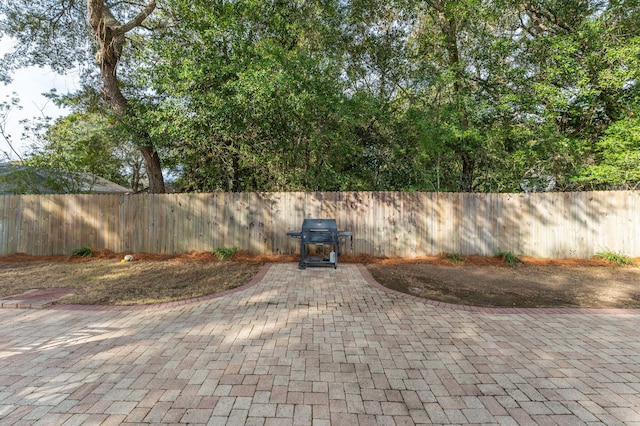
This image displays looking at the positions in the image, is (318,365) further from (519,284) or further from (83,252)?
(83,252)

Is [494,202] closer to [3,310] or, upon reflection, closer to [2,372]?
[2,372]

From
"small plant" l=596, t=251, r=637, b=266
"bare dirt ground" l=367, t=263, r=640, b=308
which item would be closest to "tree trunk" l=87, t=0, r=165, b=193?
"bare dirt ground" l=367, t=263, r=640, b=308

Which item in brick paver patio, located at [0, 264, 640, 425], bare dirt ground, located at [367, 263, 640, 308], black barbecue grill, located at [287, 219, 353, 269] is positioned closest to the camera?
brick paver patio, located at [0, 264, 640, 425]

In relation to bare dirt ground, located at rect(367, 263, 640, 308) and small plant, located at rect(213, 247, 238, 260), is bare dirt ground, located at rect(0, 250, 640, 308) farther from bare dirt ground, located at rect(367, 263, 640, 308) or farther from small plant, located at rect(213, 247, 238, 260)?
small plant, located at rect(213, 247, 238, 260)

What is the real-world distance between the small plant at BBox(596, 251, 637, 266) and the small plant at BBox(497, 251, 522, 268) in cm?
203

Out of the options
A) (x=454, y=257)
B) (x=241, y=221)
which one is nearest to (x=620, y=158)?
(x=454, y=257)

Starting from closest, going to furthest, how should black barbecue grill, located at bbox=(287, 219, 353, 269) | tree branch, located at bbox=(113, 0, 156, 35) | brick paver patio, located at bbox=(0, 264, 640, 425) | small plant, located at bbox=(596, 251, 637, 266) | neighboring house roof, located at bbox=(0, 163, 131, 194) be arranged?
brick paver patio, located at bbox=(0, 264, 640, 425) < black barbecue grill, located at bbox=(287, 219, 353, 269) < small plant, located at bbox=(596, 251, 637, 266) < tree branch, located at bbox=(113, 0, 156, 35) < neighboring house roof, located at bbox=(0, 163, 131, 194)

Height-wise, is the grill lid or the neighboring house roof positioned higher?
the neighboring house roof

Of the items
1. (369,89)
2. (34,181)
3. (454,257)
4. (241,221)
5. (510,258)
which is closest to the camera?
(510,258)

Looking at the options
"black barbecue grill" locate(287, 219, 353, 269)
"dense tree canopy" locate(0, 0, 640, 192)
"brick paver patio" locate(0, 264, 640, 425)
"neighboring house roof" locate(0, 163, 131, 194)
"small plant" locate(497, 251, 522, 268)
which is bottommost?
"brick paver patio" locate(0, 264, 640, 425)

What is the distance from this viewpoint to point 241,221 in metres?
7.55

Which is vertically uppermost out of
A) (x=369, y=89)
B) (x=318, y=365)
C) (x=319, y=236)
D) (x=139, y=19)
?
(x=139, y=19)

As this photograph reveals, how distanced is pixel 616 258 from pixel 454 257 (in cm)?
383

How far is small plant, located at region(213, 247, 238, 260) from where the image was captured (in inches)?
282
